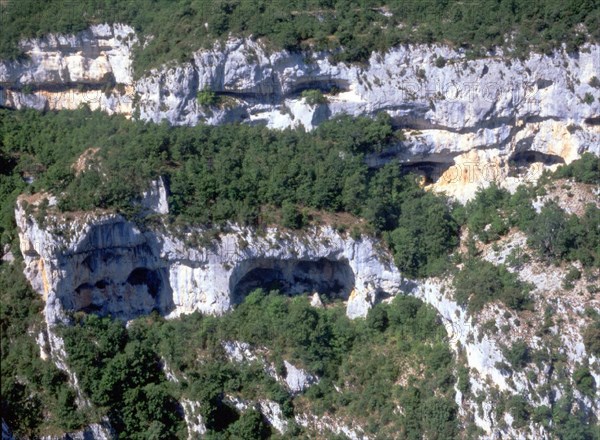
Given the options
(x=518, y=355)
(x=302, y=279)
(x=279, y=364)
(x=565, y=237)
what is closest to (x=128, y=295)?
(x=279, y=364)

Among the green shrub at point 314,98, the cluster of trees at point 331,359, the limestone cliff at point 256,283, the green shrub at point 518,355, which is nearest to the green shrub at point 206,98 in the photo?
the green shrub at point 314,98

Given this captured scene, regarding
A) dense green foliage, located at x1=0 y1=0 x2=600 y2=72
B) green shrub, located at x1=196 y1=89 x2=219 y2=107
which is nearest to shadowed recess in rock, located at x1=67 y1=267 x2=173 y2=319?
green shrub, located at x1=196 y1=89 x2=219 y2=107

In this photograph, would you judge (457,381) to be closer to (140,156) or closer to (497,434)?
(497,434)

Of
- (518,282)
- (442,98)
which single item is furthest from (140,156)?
(518,282)

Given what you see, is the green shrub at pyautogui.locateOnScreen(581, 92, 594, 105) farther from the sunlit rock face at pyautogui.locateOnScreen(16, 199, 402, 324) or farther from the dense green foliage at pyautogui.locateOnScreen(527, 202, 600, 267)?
the sunlit rock face at pyautogui.locateOnScreen(16, 199, 402, 324)

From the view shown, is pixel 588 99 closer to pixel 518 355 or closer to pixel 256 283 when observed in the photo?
pixel 518 355

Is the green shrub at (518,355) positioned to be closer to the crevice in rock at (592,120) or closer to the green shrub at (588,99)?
the crevice in rock at (592,120)
